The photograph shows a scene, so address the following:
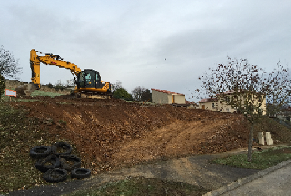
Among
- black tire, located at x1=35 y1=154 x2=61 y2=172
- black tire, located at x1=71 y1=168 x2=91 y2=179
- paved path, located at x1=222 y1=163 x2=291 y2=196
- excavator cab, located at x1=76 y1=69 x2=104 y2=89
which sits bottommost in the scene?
paved path, located at x1=222 y1=163 x2=291 y2=196

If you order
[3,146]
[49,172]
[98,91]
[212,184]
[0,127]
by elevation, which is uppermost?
[98,91]

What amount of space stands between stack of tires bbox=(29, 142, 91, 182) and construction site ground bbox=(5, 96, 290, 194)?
56 centimetres

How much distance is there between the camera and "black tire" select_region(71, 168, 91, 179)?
7581 mm

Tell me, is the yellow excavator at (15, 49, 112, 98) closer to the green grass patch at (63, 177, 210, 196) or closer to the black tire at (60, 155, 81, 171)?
the black tire at (60, 155, 81, 171)

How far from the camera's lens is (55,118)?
39.9ft

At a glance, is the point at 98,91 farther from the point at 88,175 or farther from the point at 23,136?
the point at 88,175

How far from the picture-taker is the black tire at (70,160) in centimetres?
807

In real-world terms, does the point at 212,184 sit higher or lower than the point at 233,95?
lower

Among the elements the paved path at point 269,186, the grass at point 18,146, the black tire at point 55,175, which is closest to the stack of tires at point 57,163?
the black tire at point 55,175

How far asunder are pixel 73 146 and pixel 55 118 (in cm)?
299

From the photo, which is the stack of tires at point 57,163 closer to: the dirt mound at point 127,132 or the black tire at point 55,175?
the black tire at point 55,175

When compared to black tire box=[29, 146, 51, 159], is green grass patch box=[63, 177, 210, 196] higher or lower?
lower

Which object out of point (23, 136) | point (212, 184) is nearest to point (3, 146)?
point (23, 136)

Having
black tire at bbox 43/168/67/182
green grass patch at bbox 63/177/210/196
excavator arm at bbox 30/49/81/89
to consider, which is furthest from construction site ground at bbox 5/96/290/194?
excavator arm at bbox 30/49/81/89
